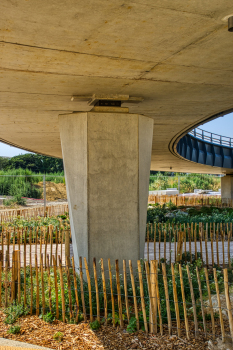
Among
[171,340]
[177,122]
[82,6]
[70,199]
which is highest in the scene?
[177,122]

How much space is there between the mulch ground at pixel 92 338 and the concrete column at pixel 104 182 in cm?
218

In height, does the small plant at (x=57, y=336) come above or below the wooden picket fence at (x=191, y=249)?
below

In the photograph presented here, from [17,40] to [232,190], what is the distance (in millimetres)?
32113

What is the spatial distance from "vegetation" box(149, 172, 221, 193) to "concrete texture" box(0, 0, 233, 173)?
51933 millimetres

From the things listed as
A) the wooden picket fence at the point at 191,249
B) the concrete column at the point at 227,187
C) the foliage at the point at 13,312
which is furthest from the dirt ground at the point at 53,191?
the foliage at the point at 13,312

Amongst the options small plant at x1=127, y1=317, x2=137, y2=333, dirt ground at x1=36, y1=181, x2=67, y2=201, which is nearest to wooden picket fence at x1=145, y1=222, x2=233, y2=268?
small plant at x1=127, y1=317, x2=137, y2=333

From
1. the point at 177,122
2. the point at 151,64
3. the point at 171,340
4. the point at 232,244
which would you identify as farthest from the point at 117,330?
the point at 232,244

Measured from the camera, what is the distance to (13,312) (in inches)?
221

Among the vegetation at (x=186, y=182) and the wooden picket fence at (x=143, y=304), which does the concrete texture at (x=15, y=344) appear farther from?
the vegetation at (x=186, y=182)

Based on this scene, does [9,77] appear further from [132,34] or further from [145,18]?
[145,18]

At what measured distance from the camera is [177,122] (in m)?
10.8

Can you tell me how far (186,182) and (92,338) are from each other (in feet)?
202

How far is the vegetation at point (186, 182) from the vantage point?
60994 mm

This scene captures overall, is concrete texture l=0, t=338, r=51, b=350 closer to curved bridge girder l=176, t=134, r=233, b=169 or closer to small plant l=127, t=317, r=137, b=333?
small plant l=127, t=317, r=137, b=333
